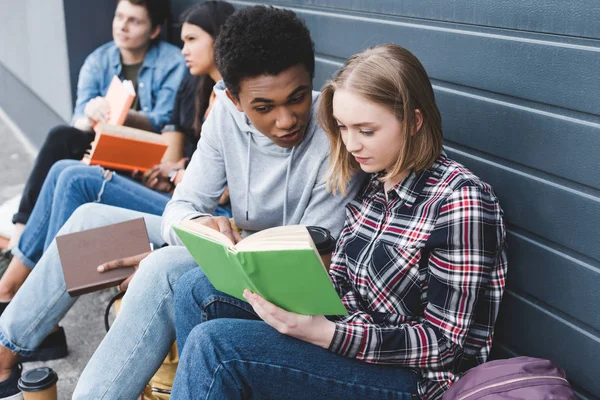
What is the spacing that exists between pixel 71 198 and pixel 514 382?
2.08 metres

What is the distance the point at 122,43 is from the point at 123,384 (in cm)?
249

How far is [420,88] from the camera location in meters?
1.91

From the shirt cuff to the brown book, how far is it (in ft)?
3.37

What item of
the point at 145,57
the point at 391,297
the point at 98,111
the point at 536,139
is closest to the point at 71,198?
the point at 98,111

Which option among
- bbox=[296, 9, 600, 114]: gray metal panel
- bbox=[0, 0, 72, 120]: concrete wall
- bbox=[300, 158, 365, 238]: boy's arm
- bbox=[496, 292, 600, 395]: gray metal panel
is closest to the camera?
bbox=[296, 9, 600, 114]: gray metal panel

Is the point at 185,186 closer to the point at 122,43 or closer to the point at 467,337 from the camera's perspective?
the point at 467,337

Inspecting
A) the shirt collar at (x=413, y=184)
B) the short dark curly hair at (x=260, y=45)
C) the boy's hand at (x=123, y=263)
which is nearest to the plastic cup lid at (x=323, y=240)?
the shirt collar at (x=413, y=184)

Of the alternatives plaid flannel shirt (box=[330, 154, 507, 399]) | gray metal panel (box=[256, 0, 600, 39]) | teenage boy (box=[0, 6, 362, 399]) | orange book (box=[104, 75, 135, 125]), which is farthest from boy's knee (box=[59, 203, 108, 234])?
gray metal panel (box=[256, 0, 600, 39])

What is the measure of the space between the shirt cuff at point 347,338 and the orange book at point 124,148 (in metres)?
1.72

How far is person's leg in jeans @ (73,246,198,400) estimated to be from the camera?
219 centimetres

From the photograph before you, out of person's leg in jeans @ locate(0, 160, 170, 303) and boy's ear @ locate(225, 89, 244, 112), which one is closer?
boy's ear @ locate(225, 89, 244, 112)

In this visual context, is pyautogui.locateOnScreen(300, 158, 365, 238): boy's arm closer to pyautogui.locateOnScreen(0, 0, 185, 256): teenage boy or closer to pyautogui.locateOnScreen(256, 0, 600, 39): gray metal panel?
pyautogui.locateOnScreen(256, 0, 600, 39): gray metal panel

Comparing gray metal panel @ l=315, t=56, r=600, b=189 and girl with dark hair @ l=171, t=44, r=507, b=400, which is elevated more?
gray metal panel @ l=315, t=56, r=600, b=189

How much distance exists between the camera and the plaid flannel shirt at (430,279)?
1.77 m
